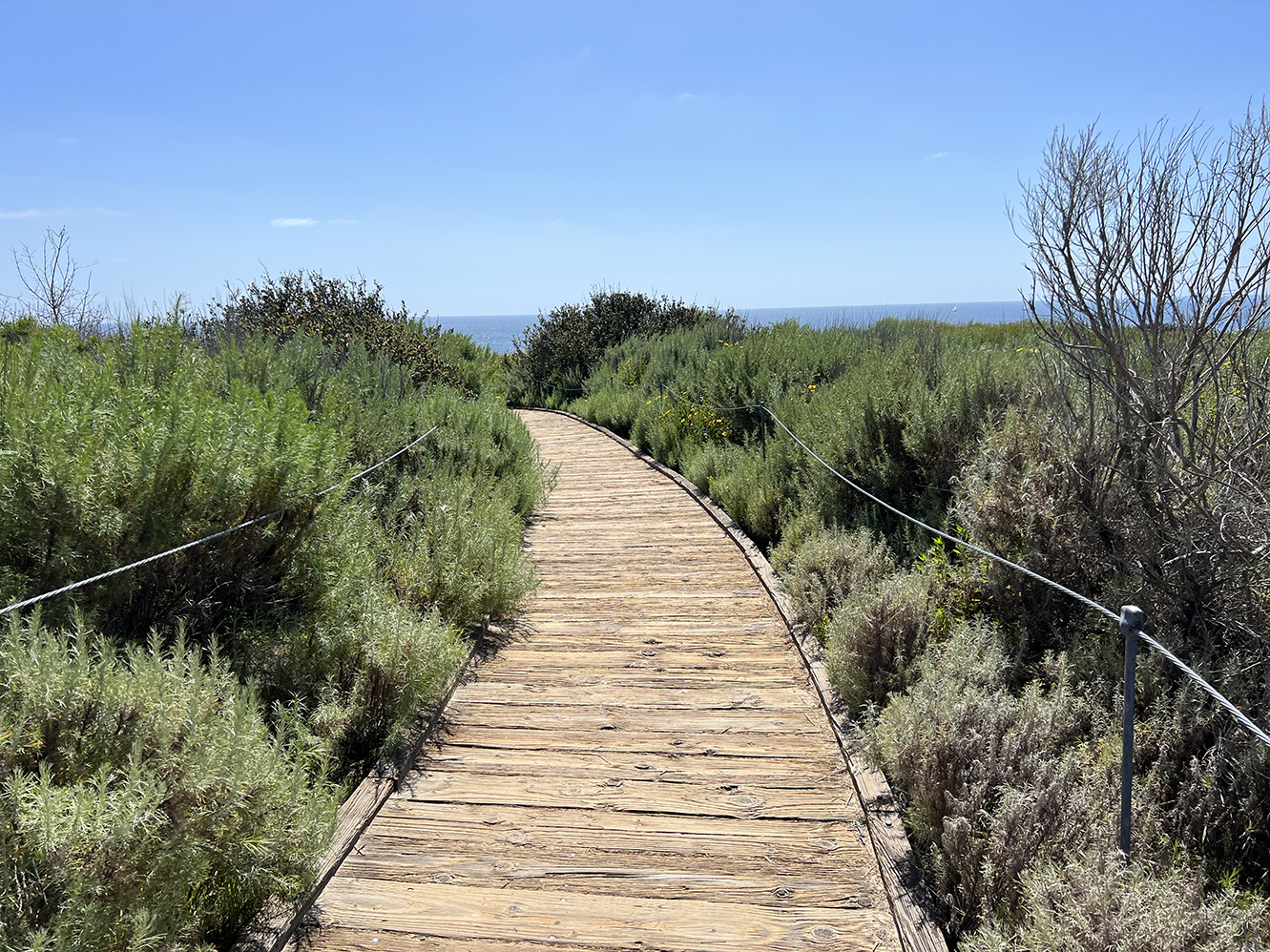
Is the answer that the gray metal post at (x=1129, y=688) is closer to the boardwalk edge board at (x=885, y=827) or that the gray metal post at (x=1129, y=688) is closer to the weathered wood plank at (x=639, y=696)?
the boardwalk edge board at (x=885, y=827)

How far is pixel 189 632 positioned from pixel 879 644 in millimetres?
3464

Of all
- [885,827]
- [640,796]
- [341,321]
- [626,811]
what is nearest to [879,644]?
[885,827]

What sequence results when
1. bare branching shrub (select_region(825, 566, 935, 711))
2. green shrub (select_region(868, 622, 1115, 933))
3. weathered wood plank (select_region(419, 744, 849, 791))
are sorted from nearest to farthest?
1. green shrub (select_region(868, 622, 1115, 933))
2. weathered wood plank (select_region(419, 744, 849, 791))
3. bare branching shrub (select_region(825, 566, 935, 711))

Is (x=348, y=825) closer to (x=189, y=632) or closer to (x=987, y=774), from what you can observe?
(x=189, y=632)

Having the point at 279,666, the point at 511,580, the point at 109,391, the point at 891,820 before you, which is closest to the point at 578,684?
the point at 511,580

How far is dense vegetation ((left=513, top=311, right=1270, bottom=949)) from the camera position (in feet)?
8.46

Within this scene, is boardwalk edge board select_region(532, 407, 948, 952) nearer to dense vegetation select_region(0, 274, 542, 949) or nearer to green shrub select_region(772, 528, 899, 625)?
green shrub select_region(772, 528, 899, 625)

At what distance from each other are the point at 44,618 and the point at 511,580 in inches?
118

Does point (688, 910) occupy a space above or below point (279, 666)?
below

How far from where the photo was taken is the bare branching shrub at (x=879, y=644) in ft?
13.6

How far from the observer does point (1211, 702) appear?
126 inches

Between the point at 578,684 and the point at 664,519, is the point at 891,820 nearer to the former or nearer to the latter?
the point at 578,684

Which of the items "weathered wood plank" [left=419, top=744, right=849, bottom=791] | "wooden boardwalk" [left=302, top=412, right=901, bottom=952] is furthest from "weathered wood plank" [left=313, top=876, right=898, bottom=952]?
"weathered wood plank" [left=419, top=744, right=849, bottom=791]

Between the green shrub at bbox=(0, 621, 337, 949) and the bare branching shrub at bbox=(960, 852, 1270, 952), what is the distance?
233 cm
